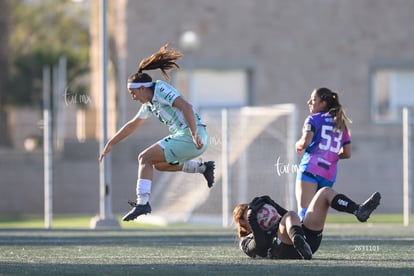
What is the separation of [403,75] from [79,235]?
17253mm

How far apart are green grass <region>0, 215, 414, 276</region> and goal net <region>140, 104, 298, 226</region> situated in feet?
13.3

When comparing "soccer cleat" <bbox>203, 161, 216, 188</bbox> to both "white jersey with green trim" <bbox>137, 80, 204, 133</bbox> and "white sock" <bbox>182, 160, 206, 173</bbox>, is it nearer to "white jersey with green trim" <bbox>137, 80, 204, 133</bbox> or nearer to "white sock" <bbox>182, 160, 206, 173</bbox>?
"white sock" <bbox>182, 160, 206, 173</bbox>

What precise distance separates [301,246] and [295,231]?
14 cm

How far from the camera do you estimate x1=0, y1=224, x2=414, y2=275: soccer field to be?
8.98 meters

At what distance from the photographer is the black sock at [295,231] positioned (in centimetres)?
951

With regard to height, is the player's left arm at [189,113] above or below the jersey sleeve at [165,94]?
below

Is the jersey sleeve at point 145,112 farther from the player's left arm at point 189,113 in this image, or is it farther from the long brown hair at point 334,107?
the long brown hair at point 334,107

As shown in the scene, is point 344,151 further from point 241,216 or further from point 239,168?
point 239,168

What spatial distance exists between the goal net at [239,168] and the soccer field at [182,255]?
4.32 metres

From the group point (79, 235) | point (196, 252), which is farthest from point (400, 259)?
point (79, 235)

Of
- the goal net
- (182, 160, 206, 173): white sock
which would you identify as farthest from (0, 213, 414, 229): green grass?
(182, 160, 206, 173): white sock

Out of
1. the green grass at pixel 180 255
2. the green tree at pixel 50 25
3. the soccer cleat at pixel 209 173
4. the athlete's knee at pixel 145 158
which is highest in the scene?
the green tree at pixel 50 25

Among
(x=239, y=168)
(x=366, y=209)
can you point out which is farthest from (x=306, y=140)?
(x=239, y=168)

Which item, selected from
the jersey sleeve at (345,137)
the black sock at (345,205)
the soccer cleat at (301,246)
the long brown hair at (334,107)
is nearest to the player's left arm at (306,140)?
the long brown hair at (334,107)
